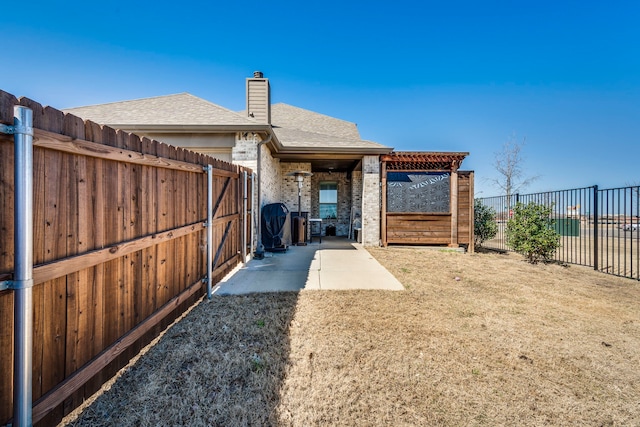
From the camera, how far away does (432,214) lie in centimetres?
901

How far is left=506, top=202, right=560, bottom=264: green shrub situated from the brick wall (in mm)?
3992

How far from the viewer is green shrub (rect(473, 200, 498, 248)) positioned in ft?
31.0

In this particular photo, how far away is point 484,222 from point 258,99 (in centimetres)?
858

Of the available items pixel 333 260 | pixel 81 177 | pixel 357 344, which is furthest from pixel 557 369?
pixel 333 260

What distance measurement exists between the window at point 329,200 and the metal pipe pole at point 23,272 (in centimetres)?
1125

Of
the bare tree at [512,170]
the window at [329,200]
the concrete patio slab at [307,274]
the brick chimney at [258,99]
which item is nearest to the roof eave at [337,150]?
the brick chimney at [258,99]

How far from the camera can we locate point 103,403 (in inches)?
73.0

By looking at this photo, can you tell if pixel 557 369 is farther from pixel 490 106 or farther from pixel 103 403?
pixel 490 106

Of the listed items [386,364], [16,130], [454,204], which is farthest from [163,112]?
[454,204]

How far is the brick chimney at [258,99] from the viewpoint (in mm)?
8172

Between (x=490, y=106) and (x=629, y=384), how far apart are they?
729 inches

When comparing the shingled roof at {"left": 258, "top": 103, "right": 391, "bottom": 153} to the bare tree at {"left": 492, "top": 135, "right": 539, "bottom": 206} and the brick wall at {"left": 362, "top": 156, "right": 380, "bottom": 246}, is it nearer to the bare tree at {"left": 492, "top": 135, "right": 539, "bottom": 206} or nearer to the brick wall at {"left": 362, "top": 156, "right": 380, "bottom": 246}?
the brick wall at {"left": 362, "top": 156, "right": 380, "bottom": 246}

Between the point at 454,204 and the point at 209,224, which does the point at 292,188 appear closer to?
the point at 454,204

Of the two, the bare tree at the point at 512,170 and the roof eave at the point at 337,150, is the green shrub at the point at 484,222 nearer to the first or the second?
the roof eave at the point at 337,150
